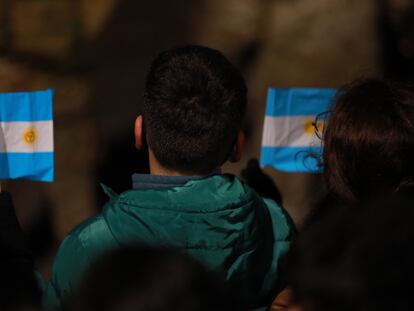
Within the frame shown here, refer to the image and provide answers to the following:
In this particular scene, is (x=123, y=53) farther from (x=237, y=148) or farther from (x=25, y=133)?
(x=237, y=148)

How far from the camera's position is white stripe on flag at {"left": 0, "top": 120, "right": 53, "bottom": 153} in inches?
104

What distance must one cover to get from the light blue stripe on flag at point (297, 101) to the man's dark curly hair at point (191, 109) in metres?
0.99

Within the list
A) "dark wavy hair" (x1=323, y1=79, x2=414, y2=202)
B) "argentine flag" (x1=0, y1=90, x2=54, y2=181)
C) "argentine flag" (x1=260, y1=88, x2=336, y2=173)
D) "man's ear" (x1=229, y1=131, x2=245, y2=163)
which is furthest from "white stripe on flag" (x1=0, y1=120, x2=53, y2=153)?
"dark wavy hair" (x1=323, y1=79, x2=414, y2=202)

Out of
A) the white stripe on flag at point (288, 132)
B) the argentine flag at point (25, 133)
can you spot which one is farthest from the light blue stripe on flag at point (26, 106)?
the white stripe on flag at point (288, 132)

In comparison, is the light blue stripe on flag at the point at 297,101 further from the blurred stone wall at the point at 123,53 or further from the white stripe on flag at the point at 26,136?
the white stripe on flag at the point at 26,136

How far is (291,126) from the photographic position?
2.92 metres

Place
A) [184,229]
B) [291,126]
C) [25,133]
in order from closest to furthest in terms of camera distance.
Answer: [184,229]
[25,133]
[291,126]

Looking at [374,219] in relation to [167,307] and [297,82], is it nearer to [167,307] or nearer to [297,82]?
[167,307]

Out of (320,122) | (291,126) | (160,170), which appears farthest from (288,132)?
(160,170)

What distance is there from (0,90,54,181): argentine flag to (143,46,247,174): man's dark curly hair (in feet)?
2.85

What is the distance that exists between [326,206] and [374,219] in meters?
0.91

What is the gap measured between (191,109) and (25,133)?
→ 1000mm

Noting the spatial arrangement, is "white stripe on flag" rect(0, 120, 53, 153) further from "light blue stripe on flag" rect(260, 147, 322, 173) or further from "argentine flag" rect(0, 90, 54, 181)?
"light blue stripe on flag" rect(260, 147, 322, 173)

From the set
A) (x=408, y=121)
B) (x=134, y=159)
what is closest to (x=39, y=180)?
(x=134, y=159)
